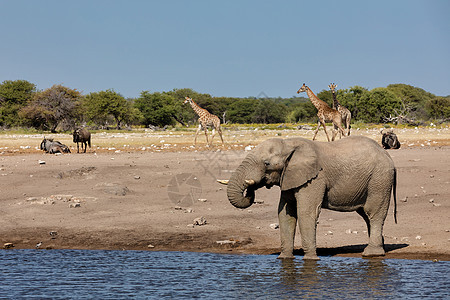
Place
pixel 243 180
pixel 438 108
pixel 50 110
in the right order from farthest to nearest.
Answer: pixel 438 108 → pixel 50 110 → pixel 243 180

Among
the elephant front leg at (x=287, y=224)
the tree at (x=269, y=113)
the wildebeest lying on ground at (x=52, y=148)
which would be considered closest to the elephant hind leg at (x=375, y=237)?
the elephant front leg at (x=287, y=224)

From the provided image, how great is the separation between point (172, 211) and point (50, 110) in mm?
45019

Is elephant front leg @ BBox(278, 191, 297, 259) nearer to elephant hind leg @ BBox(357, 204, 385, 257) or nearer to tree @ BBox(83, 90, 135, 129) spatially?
elephant hind leg @ BBox(357, 204, 385, 257)

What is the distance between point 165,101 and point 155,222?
6329 centimetres

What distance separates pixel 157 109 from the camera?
76.1 m

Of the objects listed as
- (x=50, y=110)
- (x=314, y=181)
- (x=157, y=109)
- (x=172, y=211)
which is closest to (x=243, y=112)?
(x=157, y=109)

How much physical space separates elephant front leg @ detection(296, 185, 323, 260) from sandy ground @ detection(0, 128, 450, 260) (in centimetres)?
114

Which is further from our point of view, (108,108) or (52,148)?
(108,108)

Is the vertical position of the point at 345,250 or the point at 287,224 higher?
the point at 287,224

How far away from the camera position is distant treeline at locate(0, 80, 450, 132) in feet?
191

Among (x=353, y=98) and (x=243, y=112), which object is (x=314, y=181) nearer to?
(x=353, y=98)

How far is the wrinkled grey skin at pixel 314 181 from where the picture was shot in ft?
34.9

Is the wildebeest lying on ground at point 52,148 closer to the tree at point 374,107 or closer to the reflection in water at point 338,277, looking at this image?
the reflection in water at point 338,277

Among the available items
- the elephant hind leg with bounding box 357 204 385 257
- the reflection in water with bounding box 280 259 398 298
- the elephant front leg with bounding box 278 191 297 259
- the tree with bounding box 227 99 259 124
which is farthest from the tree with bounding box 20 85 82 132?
the reflection in water with bounding box 280 259 398 298
